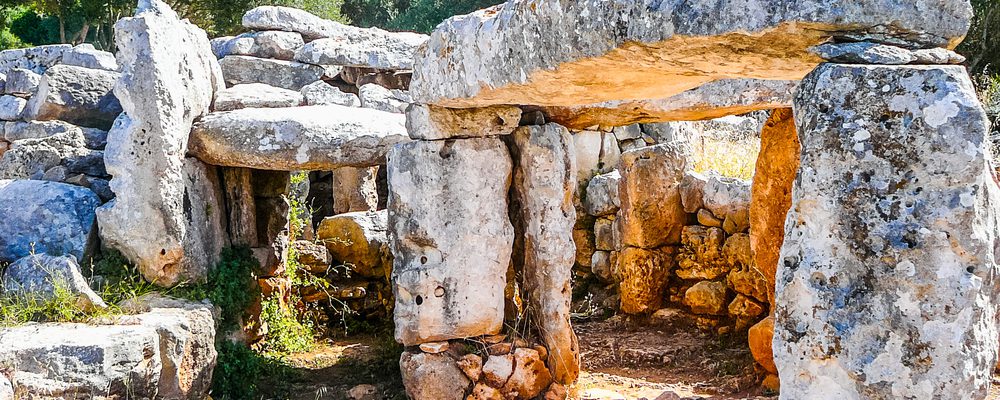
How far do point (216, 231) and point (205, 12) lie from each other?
12.0m

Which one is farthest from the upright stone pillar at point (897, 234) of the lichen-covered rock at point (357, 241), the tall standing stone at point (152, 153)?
the lichen-covered rock at point (357, 241)

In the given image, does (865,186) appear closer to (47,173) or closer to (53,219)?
(53,219)

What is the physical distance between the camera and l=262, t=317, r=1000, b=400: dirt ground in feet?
22.4

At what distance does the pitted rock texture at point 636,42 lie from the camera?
2.98m

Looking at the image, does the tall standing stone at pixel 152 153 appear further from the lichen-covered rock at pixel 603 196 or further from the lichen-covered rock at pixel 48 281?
the lichen-covered rock at pixel 603 196

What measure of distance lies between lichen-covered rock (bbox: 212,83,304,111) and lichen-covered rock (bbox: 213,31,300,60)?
285cm

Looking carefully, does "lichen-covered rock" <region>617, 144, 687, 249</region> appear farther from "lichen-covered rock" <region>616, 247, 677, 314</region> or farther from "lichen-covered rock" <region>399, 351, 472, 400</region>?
"lichen-covered rock" <region>399, 351, 472, 400</region>

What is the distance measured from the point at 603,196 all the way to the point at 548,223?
11.9 feet

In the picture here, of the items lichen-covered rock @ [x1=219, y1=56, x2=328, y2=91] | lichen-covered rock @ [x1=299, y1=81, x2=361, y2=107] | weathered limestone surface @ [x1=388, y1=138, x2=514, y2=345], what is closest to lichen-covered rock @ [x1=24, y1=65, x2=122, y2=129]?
lichen-covered rock @ [x1=299, y1=81, x2=361, y2=107]

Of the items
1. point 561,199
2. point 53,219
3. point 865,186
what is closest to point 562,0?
point 865,186

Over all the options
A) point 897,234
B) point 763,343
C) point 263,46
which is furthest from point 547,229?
point 263,46

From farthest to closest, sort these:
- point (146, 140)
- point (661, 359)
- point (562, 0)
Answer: point (661, 359) → point (146, 140) → point (562, 0)

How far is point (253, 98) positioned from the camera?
717 centimetres

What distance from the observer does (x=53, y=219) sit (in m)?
6.03
